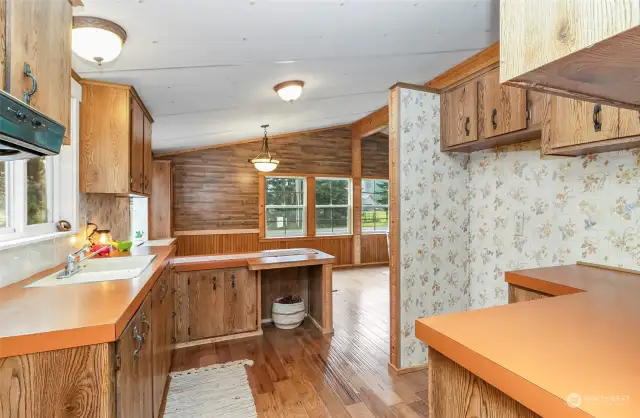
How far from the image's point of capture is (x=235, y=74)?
248 centimetres

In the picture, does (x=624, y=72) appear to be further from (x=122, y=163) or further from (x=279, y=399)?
(x=122, y=163)

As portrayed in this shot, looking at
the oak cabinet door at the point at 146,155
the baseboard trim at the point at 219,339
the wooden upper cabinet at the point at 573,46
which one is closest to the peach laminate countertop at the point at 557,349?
the wooden upper cabinet at the point at 573,46

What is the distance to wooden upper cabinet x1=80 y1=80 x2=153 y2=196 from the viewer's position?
2277 millimetres

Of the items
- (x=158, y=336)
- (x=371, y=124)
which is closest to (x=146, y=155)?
(x=158, y=336)

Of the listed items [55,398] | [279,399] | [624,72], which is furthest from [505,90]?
[55,398]

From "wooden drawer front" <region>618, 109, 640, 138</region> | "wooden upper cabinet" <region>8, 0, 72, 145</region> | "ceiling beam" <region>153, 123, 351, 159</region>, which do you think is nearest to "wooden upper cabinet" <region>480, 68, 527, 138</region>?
"wooden drawer front" <region>618, 109, 640, 138</region>

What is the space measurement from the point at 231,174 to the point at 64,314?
534 centimetres

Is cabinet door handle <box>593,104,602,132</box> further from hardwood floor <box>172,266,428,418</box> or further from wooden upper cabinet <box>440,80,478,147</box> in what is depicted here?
hardwood floor <box>172,266,428,418</box>

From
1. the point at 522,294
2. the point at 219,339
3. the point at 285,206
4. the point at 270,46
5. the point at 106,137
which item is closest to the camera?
the point at 522,294

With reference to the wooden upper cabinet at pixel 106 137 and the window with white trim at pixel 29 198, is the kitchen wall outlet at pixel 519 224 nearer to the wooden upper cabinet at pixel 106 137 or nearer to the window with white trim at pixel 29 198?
the wooden upper cabinet at pixel 106 137

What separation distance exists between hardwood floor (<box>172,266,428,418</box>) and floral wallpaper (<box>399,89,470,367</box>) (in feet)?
1.09

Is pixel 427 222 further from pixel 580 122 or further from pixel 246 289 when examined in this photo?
pixel 246 289

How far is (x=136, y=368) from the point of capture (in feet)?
4.50

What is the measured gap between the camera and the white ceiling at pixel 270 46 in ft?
5.30
